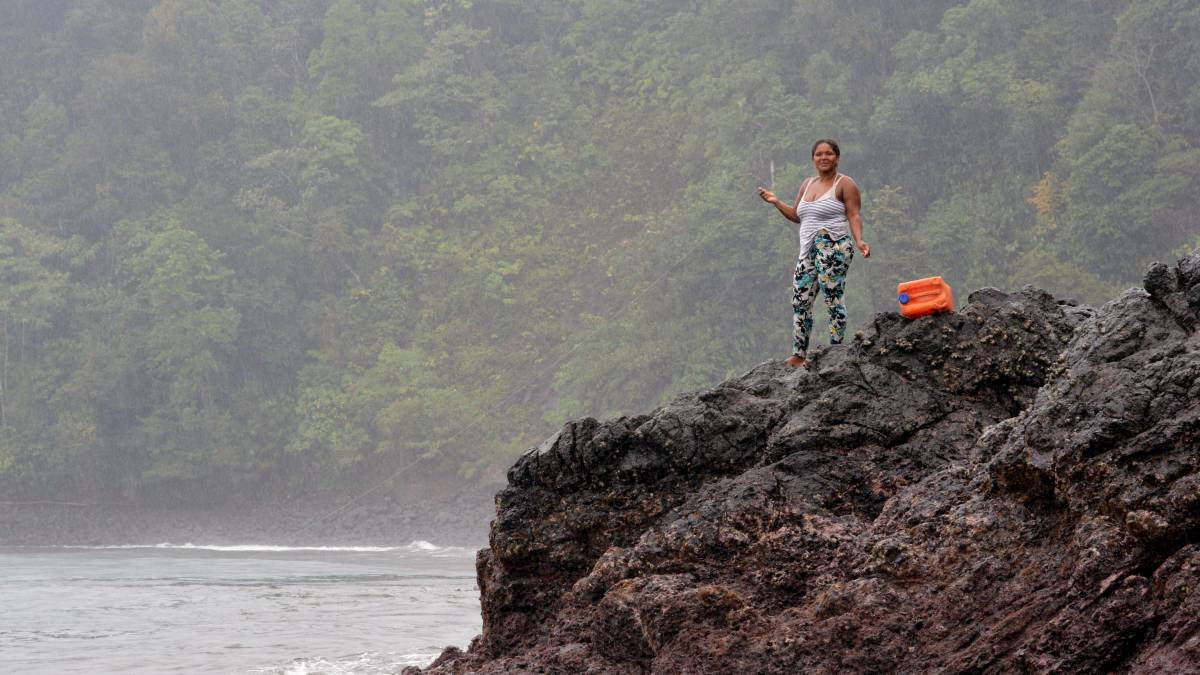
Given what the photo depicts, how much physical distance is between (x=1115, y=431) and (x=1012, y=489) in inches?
20.8

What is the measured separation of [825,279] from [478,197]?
34.3 m

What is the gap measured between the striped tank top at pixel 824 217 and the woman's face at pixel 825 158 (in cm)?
9

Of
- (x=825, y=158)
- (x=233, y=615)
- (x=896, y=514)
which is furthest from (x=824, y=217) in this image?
(x=233, y=615)

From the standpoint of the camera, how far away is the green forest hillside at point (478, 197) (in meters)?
31.3

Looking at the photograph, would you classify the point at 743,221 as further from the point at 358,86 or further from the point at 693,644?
the point at 693,644

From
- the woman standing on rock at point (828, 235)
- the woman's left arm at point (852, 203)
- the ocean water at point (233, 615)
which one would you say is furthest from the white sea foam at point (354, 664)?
the woman's left arm at point (852, 203)

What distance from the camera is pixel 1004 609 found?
4328 millimetres

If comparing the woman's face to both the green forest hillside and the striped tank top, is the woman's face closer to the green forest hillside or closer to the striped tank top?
the striped tank top

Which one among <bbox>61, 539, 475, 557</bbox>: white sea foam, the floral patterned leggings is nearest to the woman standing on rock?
the floral patterned leggings

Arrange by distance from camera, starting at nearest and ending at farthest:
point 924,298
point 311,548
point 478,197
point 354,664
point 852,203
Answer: point 924,298 → point 852,203 → point 354,664 → point 311,548 → point 478,197

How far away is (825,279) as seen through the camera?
7188 millimetres

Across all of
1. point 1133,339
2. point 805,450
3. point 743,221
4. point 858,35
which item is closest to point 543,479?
point 805,450

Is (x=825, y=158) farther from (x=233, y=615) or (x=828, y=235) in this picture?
(x=233, y=615)

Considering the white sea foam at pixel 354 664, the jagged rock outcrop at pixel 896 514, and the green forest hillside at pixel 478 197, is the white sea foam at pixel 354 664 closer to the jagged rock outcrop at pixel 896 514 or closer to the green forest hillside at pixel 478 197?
the jagged rock outcrop at pixel 896 514
